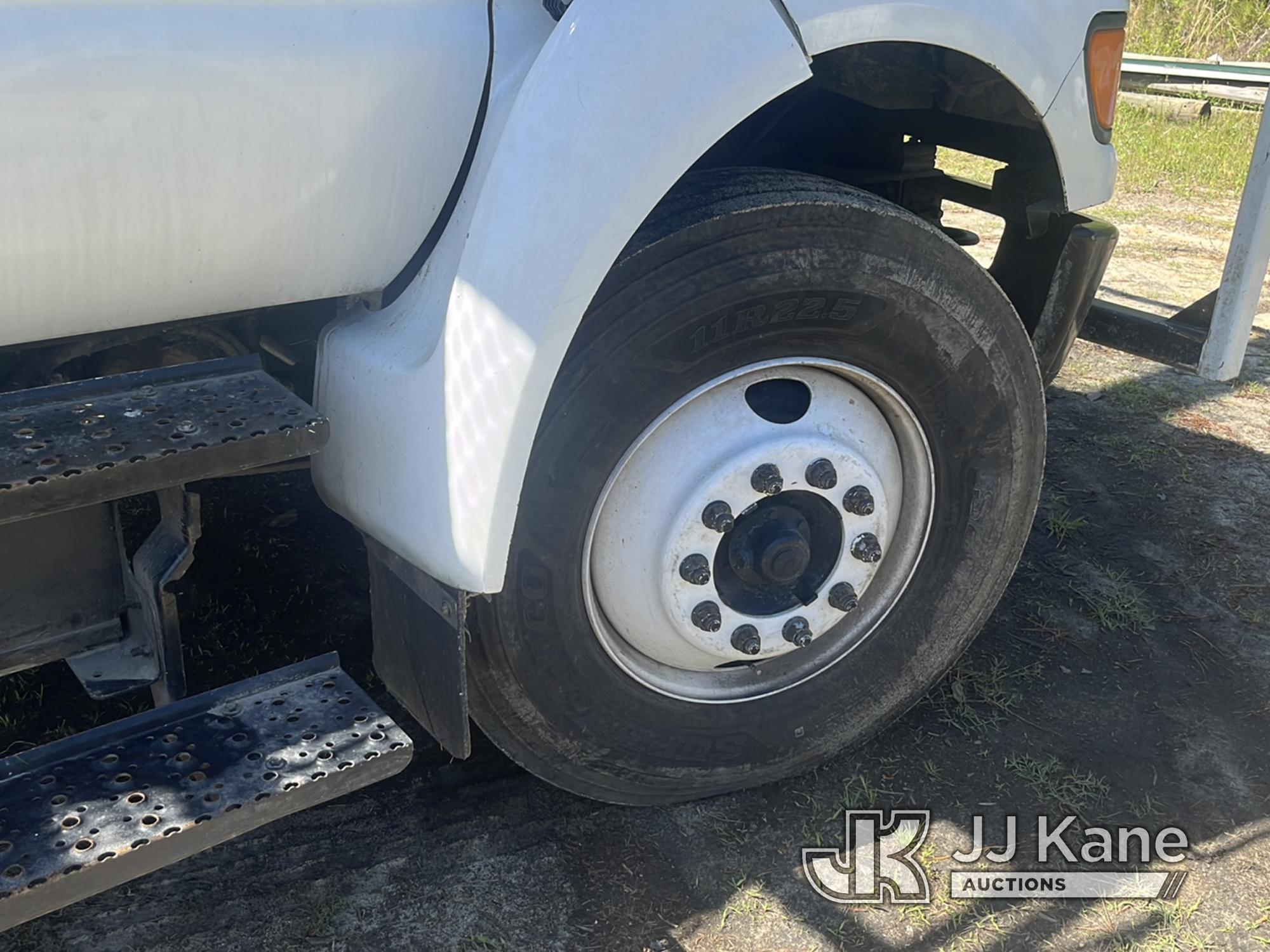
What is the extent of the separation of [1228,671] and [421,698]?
2.17 meters

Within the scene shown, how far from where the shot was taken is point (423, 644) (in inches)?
81.7

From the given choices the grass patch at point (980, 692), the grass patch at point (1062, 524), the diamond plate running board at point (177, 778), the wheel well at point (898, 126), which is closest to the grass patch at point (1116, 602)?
the grass patch at point (1062, 524)

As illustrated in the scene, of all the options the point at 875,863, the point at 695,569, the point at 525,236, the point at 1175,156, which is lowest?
the point at 875,863

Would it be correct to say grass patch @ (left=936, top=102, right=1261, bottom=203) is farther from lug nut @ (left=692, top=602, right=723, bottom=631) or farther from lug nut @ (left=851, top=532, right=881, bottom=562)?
lug nut @ (left=692, top=602, right=723, bottom=631)

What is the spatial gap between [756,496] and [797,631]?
32 centimetres

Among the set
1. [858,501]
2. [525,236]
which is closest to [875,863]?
[858,501]

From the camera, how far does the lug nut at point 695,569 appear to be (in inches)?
85.6

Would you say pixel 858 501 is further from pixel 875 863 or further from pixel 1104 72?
pixel 1104 72

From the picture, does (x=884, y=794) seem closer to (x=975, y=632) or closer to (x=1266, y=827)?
(x=975, y=632)

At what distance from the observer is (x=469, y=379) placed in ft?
5.81

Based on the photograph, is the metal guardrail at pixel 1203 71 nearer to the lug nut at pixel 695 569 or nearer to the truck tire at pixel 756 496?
the truck tire at pixel 756 496

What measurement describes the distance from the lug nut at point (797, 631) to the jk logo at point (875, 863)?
1.51 feet

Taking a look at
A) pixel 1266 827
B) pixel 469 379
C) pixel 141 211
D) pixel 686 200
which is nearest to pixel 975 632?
pixel 1266 827

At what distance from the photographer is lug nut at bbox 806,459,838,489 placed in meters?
2.23
